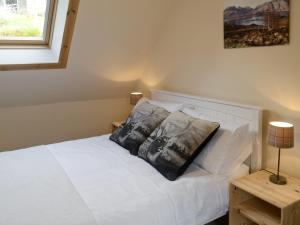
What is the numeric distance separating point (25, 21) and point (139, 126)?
1.62 meters

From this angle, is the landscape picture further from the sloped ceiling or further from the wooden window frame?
the wooden window frame

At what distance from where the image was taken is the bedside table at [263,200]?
1538mm

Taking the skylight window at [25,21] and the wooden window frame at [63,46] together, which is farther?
the skylight window at [25,21]

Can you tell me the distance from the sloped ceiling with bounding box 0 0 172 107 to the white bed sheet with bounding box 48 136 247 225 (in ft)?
3.90

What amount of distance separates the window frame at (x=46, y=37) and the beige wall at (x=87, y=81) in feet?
0.95

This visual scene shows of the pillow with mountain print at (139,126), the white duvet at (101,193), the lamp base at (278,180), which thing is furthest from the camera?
the pillow with mountain print at (139,126)

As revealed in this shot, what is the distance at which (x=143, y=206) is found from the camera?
1.51 metres

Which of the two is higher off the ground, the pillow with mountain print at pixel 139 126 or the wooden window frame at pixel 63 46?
the wooden window frame at pixel 63 46

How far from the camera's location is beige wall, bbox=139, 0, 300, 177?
184 centimetres

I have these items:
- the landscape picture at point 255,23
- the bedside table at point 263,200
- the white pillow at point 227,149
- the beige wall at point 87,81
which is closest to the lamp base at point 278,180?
the bedside table at point 263,200

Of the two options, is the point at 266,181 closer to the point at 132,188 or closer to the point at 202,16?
the point at 132,188

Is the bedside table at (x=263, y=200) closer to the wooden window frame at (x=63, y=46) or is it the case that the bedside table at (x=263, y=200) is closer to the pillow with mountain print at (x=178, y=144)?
the pillow with mountain print at (x=178, y=144)

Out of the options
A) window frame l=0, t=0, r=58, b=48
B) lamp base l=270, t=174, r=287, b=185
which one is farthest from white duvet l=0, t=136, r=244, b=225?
window frame l=0, t=0, r=58, b=48

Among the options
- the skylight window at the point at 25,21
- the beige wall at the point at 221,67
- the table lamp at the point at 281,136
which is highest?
the skylight window at the point at 25,21
